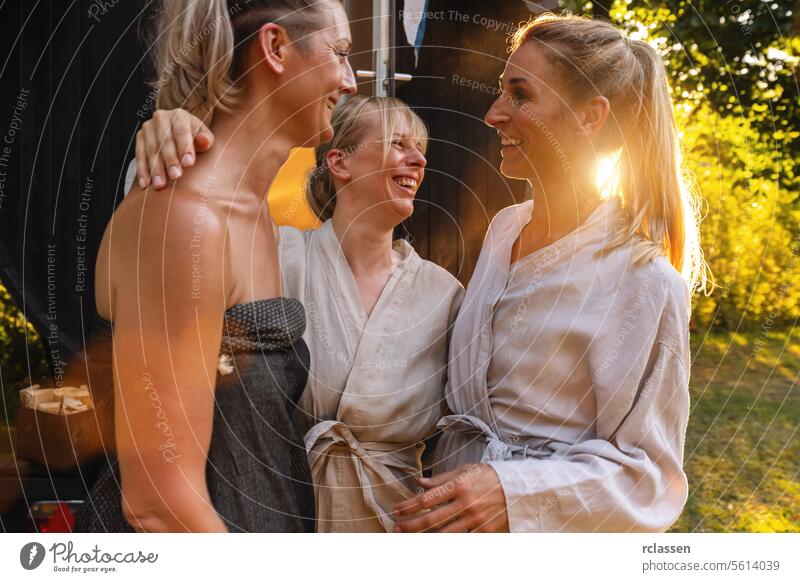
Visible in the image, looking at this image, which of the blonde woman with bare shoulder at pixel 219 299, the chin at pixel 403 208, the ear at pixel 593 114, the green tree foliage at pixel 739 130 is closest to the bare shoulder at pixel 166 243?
the blonde woman with bare shoulder at pixel 219 299

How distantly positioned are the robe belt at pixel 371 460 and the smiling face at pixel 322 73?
36 centimetres

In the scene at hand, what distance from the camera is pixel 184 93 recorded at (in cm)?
107

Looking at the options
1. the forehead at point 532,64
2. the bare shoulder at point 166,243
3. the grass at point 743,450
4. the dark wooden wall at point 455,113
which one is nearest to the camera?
the bare shoulder at point 166,243

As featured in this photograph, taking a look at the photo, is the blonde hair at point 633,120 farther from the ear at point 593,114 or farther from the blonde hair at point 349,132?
the blonde hair at point 349,132

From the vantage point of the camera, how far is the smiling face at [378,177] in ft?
3.67

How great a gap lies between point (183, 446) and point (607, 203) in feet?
1.92

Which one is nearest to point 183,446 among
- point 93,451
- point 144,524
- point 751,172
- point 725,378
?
point 144,524

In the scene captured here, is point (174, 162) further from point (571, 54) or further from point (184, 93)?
point (571, 54)

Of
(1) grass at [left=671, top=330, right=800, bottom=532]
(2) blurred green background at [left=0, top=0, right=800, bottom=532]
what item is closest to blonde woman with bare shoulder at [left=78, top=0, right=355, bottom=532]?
(2) blurred green background at [left=0, top=0, right=800, bottom=532]

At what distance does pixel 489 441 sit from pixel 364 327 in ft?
0.69

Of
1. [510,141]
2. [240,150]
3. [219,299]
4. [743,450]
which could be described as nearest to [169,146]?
[240,150]

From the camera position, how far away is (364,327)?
1.12 m

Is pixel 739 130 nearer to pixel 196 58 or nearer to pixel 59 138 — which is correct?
pixel 196 58

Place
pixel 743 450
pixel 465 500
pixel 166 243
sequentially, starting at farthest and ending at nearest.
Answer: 1. pixel 743 450
2. pixel 465 500
3. pixel 166 243
